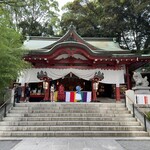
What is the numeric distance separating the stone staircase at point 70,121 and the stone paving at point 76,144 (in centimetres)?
75

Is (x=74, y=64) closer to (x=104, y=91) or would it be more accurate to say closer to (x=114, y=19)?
(x=104, y=91)

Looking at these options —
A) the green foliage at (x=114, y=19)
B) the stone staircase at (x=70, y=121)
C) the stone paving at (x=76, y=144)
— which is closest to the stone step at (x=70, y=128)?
the stone staircase at (x=70, y=121)

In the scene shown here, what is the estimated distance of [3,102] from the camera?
12.1 metres

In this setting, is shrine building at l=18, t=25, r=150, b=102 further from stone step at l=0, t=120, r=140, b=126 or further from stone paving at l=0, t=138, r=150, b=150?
stone paving at l=0, t=138, r=150, b=150

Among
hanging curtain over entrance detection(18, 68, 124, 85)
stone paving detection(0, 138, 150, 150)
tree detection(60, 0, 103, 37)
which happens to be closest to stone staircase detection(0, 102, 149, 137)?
stone paving detection(0, 138, 150, 150)

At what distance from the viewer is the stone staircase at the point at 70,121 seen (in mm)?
8625

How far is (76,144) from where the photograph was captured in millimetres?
7031

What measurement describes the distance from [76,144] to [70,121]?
278 cm

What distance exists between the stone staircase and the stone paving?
0.75 metres

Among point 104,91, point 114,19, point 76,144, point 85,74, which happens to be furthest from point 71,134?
point 114,19

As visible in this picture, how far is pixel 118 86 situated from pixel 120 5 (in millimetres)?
14838

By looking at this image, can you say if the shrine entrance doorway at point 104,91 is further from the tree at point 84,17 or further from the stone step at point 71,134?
the tree at point 84,17

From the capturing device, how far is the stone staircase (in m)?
8.62

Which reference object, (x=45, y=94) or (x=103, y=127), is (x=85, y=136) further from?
(x=45, y=94)
